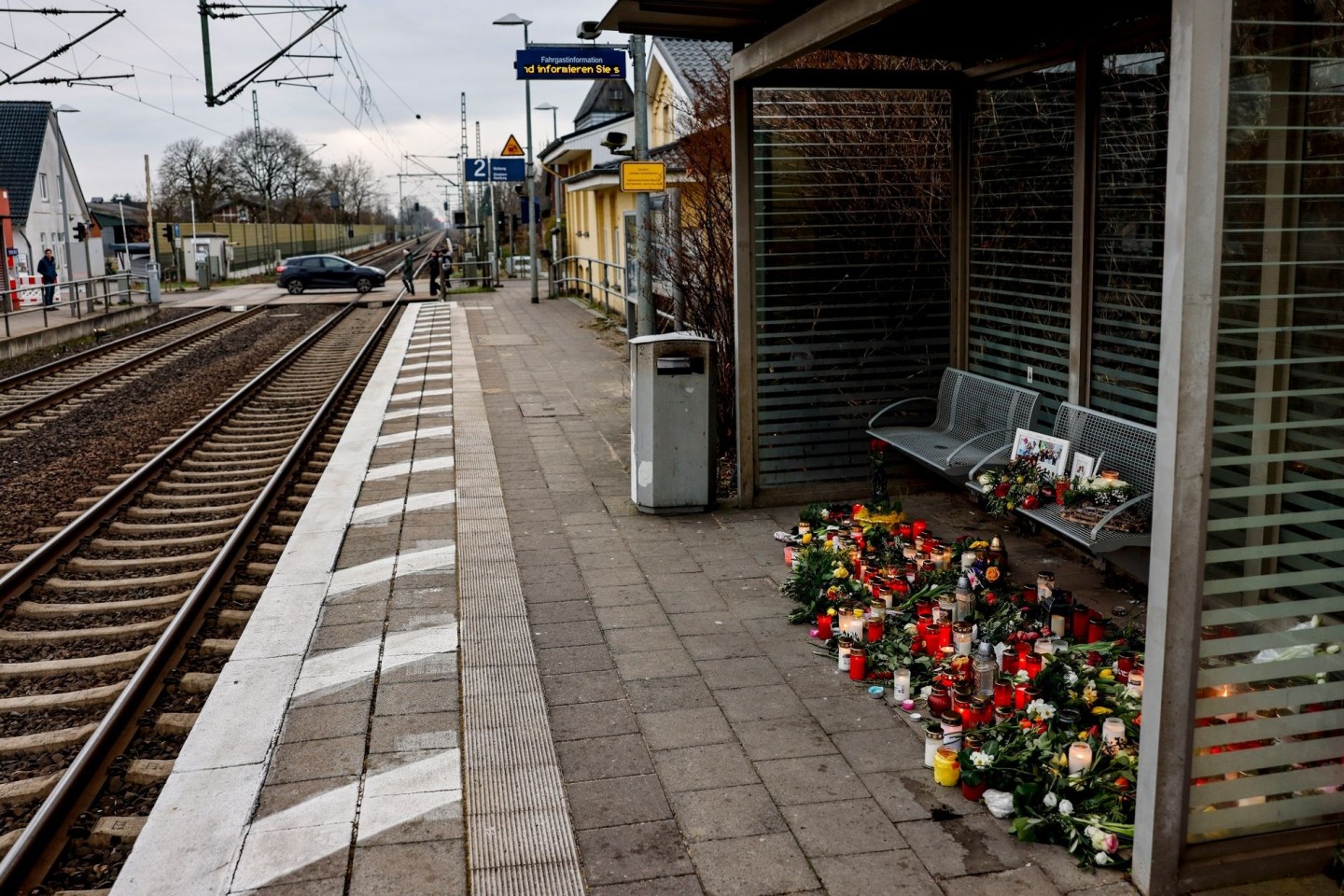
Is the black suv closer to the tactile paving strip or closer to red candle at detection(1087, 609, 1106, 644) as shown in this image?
the tactile paving strip

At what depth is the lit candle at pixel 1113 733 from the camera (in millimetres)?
4449

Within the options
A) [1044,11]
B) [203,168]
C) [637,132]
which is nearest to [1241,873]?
Result: [1044,11]

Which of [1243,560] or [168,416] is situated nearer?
[1243,560]

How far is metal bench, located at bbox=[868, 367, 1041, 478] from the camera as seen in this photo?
25.2ft

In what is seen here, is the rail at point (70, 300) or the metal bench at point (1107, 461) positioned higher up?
the rail at point (70, 300)

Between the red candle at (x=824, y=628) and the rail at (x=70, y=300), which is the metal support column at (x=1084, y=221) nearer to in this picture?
the red candle at (x=824, y=628)

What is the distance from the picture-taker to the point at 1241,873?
12.6ft

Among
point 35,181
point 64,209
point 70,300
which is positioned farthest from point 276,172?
point 70,300

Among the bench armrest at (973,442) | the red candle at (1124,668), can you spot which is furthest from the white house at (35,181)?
the red candle at (1124,668)

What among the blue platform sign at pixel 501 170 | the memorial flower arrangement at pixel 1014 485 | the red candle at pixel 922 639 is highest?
the blue platform sign at pixel 501 170

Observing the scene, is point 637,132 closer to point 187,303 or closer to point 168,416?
point 168,416

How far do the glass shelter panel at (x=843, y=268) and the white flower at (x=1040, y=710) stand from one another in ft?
13.8

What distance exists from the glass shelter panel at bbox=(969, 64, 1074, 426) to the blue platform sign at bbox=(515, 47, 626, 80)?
20.1ft

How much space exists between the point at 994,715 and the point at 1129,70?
382 centimetres
